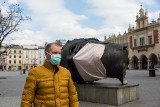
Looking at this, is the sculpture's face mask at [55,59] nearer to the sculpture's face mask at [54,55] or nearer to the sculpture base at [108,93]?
the sculpture's face mask at [54,55]

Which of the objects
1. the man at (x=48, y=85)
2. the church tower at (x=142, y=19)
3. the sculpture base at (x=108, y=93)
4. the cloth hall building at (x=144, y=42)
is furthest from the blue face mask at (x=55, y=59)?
the church tower at (x=142, y=19)

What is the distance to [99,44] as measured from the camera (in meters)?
10.6

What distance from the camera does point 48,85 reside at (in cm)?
371

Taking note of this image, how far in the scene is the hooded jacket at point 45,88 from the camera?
3703 mm

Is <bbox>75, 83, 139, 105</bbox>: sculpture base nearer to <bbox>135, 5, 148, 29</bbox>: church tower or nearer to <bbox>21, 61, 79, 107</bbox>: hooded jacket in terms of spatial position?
<bbox>21, 61, 79, 107</bbox>: hooded jacket

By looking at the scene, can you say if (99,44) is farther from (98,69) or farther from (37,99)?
(37,99)

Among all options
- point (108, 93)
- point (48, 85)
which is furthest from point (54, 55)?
point (108, 93)

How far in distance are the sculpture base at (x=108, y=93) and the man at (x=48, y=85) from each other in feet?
19.4

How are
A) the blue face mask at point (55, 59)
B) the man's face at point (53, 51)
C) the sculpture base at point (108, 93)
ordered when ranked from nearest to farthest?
the blue face mask at point (55, 59) < the man's face at point (53, 51) < the sculpture base at point (108, 93)

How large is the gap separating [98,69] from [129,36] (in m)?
63.4

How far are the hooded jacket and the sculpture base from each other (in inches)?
232

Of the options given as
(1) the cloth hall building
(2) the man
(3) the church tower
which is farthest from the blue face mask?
(3) the church tower

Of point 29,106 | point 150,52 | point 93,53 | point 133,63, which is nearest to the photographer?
point 29,106

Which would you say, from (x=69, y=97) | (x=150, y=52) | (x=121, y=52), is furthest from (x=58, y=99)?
(x=150, y=52)
